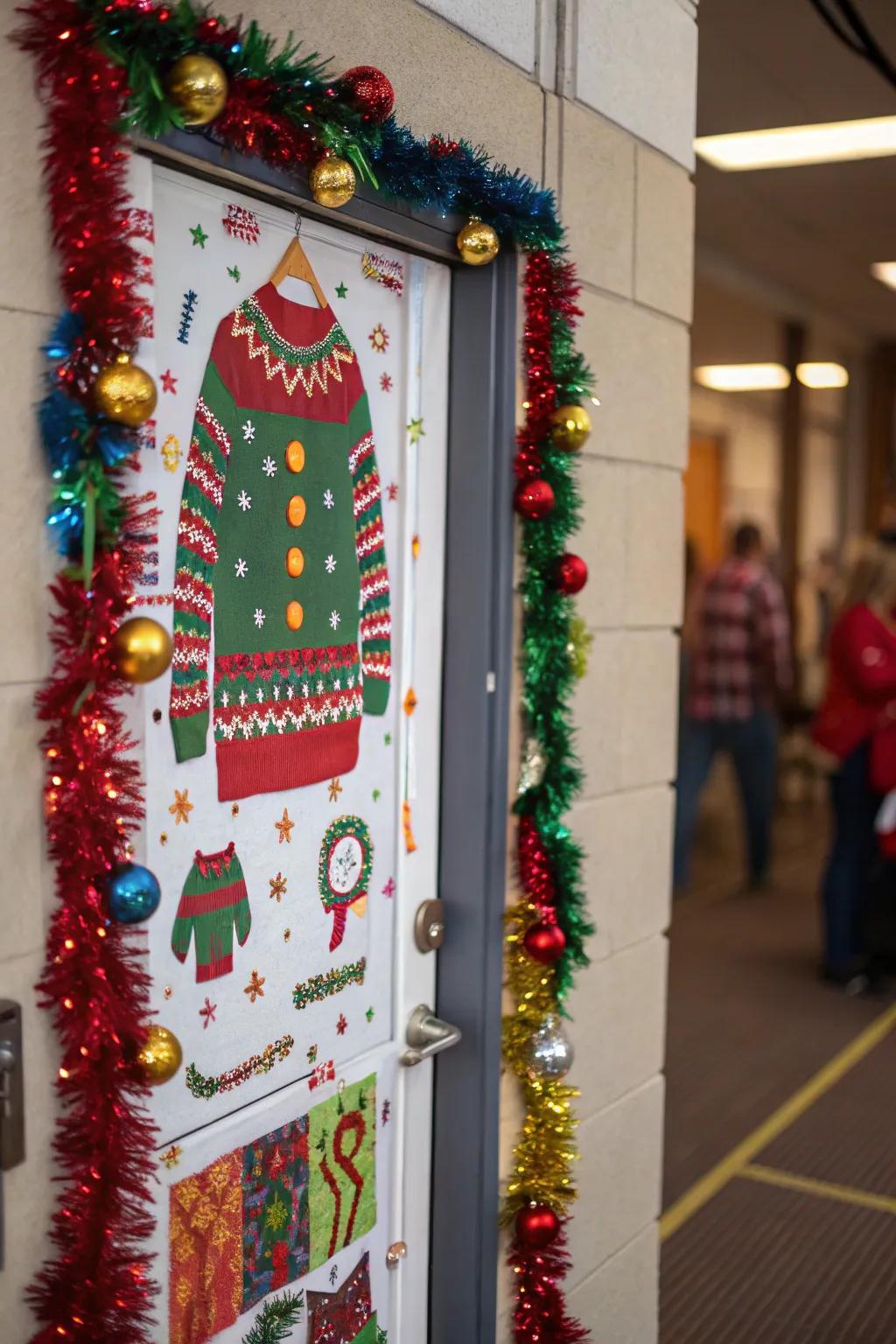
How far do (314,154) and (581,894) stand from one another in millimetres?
1041

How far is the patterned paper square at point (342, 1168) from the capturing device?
5.36 ft

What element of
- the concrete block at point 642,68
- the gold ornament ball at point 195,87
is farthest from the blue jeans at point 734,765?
the gold ornament ball at point 195,87

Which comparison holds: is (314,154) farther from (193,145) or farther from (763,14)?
(763,14)

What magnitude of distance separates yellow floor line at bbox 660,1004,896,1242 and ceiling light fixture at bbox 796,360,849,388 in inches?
222

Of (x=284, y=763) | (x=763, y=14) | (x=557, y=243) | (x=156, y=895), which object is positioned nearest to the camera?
(x=156, y=895)

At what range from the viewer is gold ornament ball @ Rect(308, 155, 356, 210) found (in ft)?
4.45

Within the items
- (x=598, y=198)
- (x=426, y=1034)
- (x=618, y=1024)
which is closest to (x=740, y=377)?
(x=598, y=198)

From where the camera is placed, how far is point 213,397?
1.38 m

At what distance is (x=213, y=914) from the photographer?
4.72 ft

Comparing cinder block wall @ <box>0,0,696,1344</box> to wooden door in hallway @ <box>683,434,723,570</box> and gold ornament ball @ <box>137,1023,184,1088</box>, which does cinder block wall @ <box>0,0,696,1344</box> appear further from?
wooden door in hallway @ <box>683,434,723,570</box>

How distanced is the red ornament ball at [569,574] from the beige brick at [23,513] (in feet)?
2.65

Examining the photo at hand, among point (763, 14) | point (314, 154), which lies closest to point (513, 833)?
point (314, 154)

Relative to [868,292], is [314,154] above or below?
below

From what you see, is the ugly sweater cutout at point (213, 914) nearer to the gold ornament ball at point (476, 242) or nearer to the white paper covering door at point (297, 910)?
the white paper covering door at point (297, 910)
